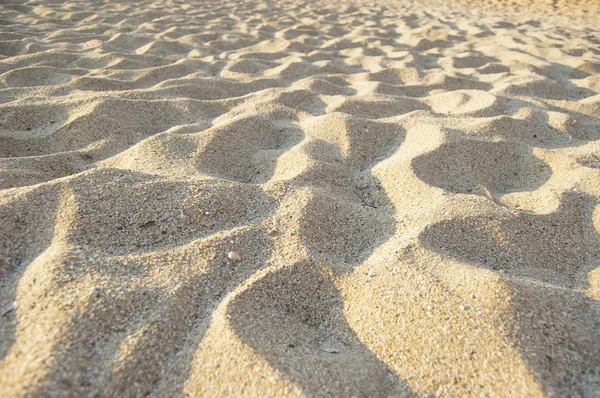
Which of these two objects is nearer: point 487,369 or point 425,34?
point 487,369

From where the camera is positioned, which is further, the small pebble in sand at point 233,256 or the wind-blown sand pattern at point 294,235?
the small pebble in sand at point 233,256

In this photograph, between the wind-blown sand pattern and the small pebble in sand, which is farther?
the small pebble in sand

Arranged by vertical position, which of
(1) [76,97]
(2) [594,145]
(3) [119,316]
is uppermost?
(1) [76,97]

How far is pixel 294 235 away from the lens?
1.12 meters

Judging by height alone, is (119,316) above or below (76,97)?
below

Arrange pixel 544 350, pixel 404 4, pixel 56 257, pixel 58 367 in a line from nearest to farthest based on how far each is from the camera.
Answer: pixel 58 367 < pixel 544 350 < pixel 56 257 < pixel 404 4

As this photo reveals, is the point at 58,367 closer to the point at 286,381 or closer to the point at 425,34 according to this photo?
the point at 286,381

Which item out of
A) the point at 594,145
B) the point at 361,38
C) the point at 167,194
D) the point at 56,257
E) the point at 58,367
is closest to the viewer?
the point at 58,367

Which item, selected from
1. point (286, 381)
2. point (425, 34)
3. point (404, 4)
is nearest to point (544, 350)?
point (286, 381)

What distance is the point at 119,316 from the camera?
83cm

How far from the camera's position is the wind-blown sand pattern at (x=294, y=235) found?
0.79 metres

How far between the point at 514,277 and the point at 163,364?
0.87m

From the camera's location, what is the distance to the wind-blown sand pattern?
787 mm

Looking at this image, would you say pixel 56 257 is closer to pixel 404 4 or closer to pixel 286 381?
pixel 286 381
